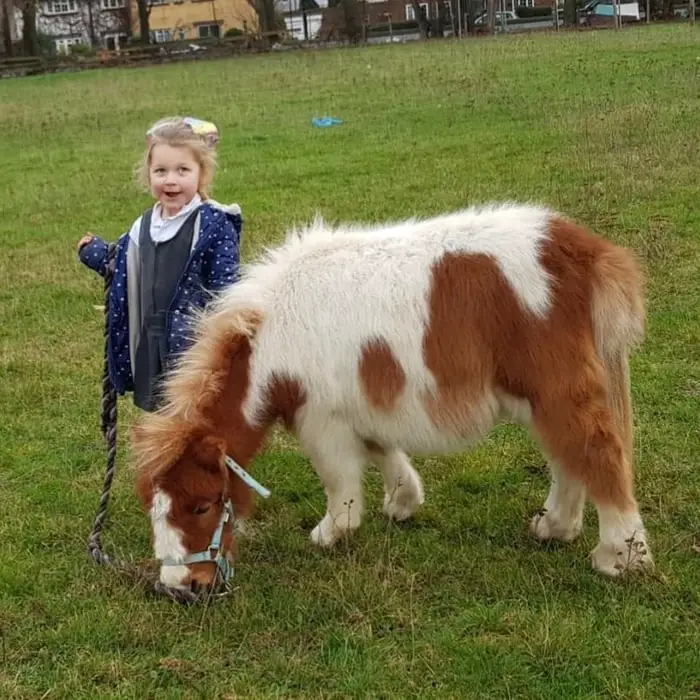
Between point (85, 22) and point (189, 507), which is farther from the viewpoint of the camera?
point (85, 22)

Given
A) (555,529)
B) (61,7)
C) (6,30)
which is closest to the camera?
(555,529)

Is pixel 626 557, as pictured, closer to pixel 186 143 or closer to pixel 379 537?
pixel 379 537

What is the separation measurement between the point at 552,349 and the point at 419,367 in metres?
0.55

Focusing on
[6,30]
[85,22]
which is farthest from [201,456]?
[85,22]

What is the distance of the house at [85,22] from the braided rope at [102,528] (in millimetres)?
66678

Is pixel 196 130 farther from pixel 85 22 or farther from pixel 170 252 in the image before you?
pixel 85 22

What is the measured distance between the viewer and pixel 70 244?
11117mm

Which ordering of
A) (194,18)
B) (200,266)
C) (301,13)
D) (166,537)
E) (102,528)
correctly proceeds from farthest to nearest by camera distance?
(194,18)
(301,13)
(102,528)
(200,266)
(166,537)

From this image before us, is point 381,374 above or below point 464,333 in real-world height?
below

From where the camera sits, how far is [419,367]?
4.06 metres

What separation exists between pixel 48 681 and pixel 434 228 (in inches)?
95.6

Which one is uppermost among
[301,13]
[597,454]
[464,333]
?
[301,13]

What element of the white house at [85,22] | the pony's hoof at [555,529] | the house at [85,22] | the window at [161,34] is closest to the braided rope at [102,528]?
the pony's hoof at [555,529]

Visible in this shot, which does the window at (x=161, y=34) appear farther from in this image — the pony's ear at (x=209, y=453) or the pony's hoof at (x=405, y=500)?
the pony's ear at (x=209, y=453)
